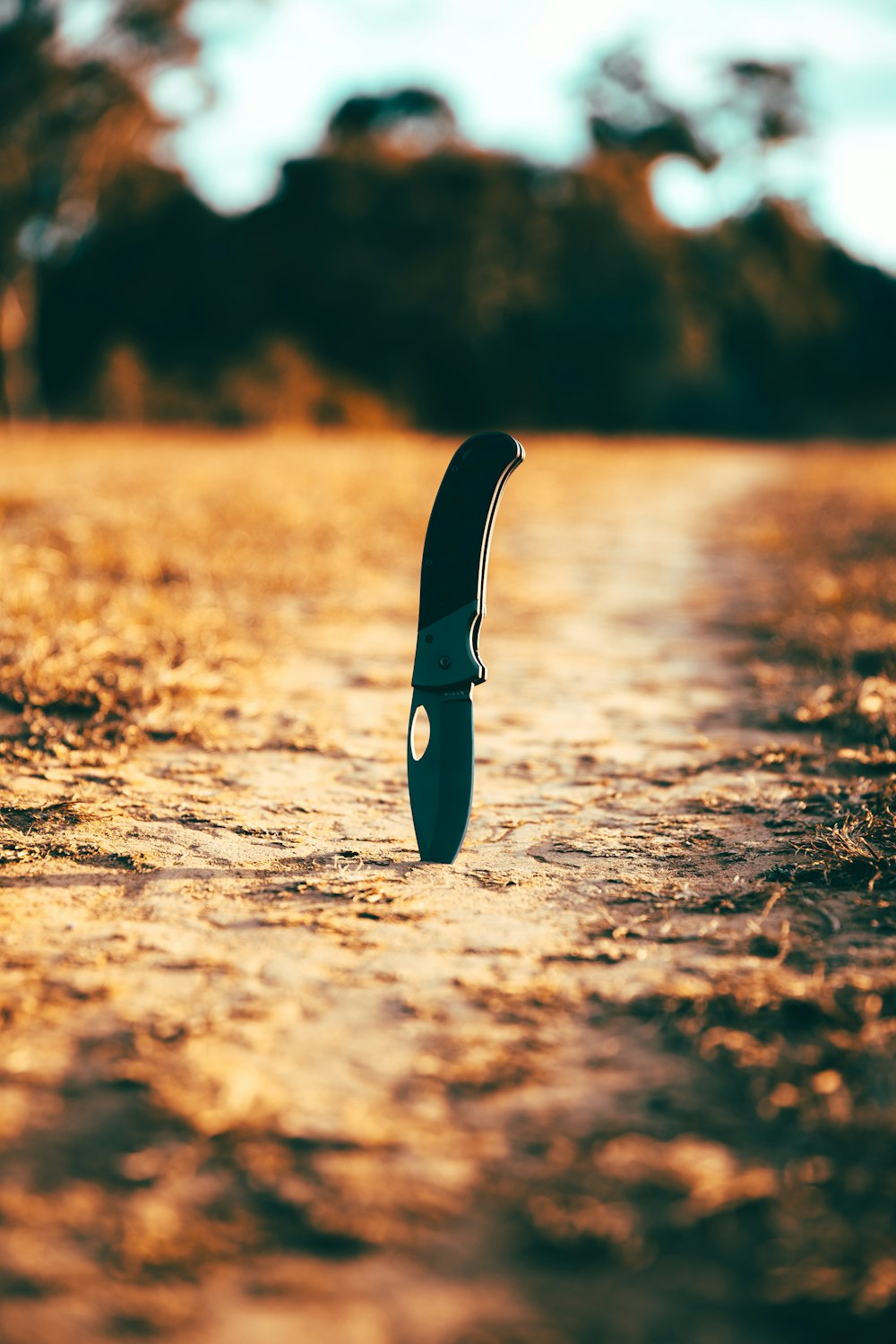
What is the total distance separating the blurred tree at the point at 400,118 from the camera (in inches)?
1154

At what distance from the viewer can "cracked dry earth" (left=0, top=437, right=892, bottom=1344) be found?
1.18m

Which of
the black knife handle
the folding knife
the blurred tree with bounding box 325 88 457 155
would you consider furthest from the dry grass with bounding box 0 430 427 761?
the blurred tree with bounding box 325 88 457 155

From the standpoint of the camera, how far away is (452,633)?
7.21 feet

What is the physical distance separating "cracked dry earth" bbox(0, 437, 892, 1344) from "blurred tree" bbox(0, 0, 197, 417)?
21127mm

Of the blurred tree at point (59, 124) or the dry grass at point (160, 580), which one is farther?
the blurred tree at point (59, 124)

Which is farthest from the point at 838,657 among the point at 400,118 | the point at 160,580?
the point at 400,118

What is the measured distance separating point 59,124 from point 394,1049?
23.3 metres

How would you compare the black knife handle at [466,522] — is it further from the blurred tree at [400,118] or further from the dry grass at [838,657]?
the blurred tree at [400,118]

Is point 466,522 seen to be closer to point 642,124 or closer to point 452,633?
point 452,633

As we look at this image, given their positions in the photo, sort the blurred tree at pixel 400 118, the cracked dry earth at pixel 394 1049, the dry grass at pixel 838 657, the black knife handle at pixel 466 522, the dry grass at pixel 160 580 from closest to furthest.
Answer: the cracked dry earth at pixel 394 1049
the black knife handle at pixel 466 522
the dry grass at pixel 838 657
the dry grass at pixel 160 580
the blurred tree at pixel 400 118

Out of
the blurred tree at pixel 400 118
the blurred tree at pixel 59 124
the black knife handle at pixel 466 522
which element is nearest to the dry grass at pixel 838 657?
the black knife handle at pixel 466 522

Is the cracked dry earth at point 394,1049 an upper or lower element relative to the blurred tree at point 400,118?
lower

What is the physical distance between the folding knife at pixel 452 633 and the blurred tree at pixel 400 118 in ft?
95.8

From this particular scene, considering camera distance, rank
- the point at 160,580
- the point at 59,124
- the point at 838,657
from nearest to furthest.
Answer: the point at 838,657, the point at 160,580, the point at 59,124
